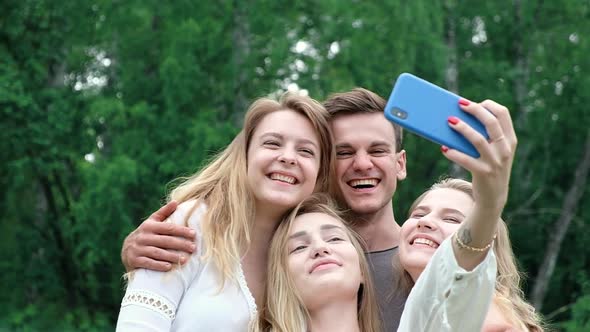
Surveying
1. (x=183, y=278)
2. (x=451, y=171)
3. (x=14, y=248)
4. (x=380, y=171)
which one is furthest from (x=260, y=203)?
(x=14, y=248)

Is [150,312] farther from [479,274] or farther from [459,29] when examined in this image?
[459,29]

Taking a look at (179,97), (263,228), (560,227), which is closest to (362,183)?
(263,228)

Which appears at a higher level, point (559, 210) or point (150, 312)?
point (150, 312)

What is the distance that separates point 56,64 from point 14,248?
316 cm

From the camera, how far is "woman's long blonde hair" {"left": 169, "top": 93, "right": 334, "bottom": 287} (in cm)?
337

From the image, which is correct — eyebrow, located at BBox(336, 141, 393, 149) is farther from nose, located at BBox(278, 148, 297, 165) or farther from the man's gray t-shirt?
nose, located at BBox(278, 148, 297, 165)

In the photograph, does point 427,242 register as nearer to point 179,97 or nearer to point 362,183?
point 362,183

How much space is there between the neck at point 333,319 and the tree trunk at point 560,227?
10312 mm

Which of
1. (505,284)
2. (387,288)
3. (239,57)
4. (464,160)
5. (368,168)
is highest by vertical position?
(464,160)

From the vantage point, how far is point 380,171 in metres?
4.06

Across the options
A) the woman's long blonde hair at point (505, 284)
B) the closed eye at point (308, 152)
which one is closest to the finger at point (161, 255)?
the closed eye at point (308, 152)

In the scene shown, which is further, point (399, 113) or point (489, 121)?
point (399, 113)

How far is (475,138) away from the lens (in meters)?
2.13

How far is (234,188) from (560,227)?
10.8m
